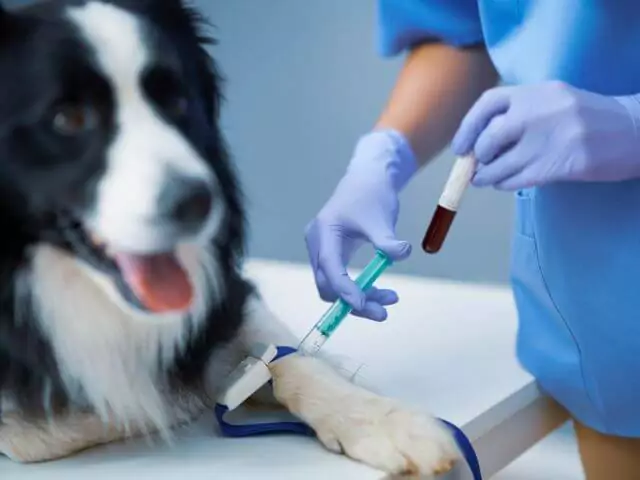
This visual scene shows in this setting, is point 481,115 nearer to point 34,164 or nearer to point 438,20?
point 438,20

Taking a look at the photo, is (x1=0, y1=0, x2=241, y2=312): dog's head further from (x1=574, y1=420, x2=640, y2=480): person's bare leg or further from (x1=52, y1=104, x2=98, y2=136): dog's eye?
(x1=574, y1=420, x2=640, y2=480): person's bare leg

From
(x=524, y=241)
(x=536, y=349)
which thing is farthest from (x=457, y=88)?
(x=536, y=349)

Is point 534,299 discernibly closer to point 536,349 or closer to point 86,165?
point 536,349

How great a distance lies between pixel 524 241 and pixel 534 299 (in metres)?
0.06

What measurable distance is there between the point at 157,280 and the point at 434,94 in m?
0.42

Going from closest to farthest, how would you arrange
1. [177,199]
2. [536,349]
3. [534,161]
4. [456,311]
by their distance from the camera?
[177,199], [534,161], [536,349], [456,311]

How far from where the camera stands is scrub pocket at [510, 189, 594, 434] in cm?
83

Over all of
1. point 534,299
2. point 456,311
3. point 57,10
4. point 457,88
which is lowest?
point 456,311

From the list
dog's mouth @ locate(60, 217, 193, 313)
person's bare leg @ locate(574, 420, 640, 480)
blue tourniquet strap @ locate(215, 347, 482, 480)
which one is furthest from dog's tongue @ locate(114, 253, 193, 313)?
person's bare leg @ locate(574, 420, 640, 480)

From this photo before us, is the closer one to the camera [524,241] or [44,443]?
[44,443]

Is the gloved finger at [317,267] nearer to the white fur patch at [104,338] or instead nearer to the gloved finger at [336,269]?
the gloved finger at [336,269]

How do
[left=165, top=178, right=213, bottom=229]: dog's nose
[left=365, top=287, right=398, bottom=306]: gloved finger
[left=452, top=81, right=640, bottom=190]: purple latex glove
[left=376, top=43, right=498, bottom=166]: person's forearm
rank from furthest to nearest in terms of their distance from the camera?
1. [left=376, top=43, right=498, bottom=166]: person's forearm
2. [left=365, top=287, right=398, bottom=306]: gloved finger
3. [left=452, top=81, right=640, bottom=190]: purple latex glove
4. [left=165, top=178, right=213, bottom=229]: dog's nose

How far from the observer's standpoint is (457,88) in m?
0.93

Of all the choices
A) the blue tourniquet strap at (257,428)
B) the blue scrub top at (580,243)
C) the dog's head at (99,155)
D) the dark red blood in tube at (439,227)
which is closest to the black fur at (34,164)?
the dog's head at (99,155)
